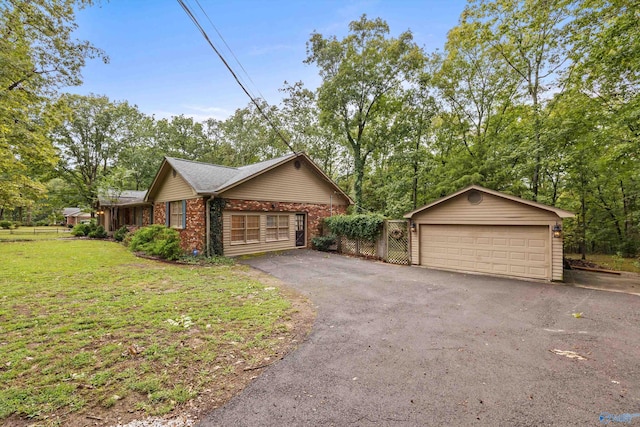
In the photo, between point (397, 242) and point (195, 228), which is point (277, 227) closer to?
point (195, 228)

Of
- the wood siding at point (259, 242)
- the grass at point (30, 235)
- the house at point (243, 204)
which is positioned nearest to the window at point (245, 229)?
the house at point (243, 204)

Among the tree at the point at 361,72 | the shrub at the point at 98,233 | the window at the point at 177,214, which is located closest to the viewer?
the window at the point at 177,214

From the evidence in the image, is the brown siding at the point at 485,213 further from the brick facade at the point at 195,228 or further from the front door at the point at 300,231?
the brick facade at the point at 195,228

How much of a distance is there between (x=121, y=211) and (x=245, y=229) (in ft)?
51.7

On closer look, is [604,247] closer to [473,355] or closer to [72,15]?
[473,355]

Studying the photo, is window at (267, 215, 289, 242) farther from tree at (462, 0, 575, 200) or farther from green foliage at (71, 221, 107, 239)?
green foliage at (71, 221, 107, 239)

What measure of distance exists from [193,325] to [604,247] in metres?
23.1

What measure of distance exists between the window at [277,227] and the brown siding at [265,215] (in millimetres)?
214

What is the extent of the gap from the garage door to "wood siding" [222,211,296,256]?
665 cm

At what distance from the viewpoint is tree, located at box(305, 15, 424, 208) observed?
58.0ft

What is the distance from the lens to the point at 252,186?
1234cm

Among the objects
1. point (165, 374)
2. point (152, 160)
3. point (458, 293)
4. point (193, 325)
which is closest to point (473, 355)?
point (458, 293)

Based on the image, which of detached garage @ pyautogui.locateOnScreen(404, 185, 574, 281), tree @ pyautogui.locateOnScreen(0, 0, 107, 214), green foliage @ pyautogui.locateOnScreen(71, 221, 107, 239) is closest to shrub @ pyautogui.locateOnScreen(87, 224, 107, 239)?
green foliage @ pyautogui.locateOnScreen(71, 221, 107, 239)

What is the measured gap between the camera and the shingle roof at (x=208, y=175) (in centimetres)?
1128
